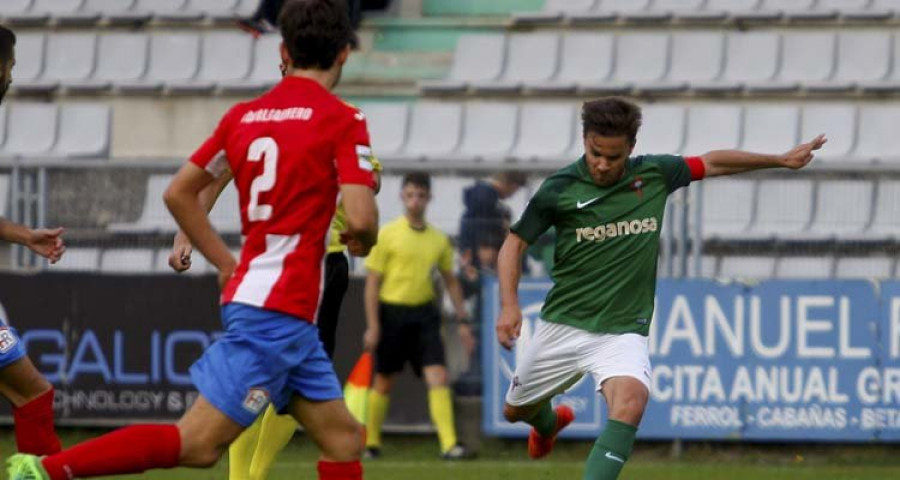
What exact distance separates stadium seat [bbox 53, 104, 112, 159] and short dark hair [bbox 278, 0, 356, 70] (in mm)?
11484

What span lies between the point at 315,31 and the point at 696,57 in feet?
36.1

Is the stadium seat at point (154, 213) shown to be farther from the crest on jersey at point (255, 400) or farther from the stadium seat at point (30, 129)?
the crest on jersey at point (255, 400)

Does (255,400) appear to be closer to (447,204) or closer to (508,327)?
(508,327)

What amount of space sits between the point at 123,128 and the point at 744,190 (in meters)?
7.83

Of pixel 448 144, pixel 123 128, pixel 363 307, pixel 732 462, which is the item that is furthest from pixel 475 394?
pixel 123 128

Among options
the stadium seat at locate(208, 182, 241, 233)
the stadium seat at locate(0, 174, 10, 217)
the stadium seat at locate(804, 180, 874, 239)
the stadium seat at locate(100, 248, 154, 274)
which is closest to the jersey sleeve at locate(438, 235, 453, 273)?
the stadium seat at locate(208, 182, 241, 233)

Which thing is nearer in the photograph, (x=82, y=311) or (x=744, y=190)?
(x=744, y=190)

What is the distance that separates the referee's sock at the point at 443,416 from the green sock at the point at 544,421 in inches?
132

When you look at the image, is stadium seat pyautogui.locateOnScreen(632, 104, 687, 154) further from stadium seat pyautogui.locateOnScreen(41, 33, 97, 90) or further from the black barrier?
stadium seat pyautogui.locateOnScreen(41, 33, 97, 90)

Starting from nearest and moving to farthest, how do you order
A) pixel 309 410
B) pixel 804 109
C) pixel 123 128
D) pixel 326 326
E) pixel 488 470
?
pixel 309 410 < pixel 326 326 < pixel 488 470 < pixel 804 109 < pixel 123 128

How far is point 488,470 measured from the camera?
1153cm

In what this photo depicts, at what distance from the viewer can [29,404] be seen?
25.5 ft

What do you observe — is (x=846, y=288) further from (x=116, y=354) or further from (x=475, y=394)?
(x=116, y=354)

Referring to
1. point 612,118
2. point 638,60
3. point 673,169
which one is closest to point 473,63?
point 638,60
